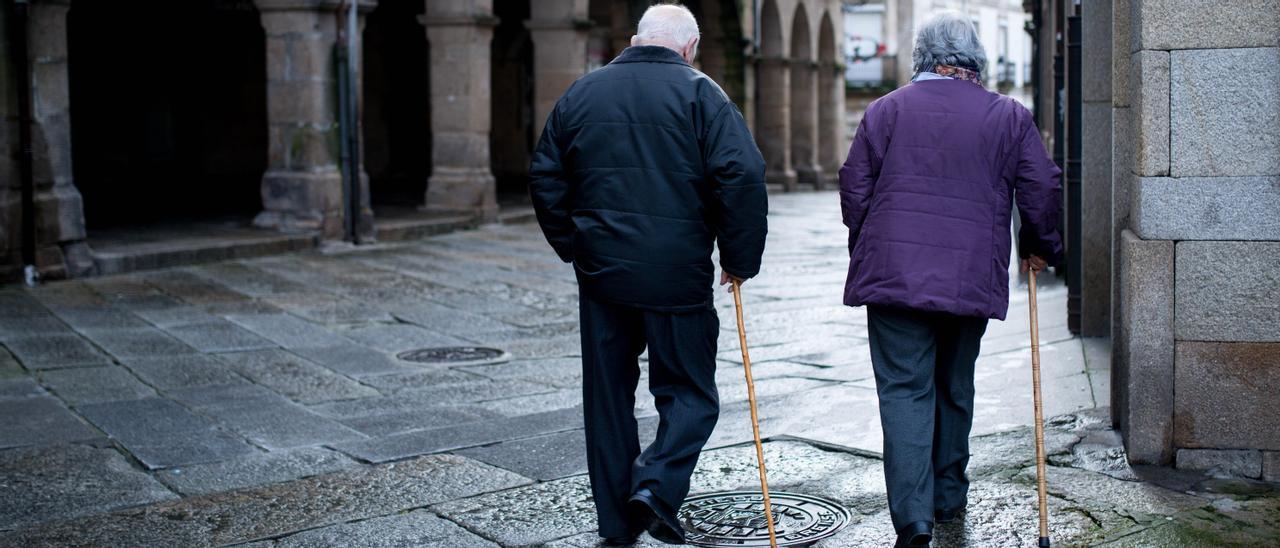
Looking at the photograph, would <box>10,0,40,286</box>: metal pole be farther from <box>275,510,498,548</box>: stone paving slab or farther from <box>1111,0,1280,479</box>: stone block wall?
<box>1111,0,1280,479</box>: stone block wall

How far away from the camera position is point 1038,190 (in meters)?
4.34

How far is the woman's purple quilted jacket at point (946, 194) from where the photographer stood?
4.30m

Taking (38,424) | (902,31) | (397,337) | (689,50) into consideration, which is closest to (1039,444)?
(689,50)

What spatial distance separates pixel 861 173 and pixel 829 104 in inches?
1234

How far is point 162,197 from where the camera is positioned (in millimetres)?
18781

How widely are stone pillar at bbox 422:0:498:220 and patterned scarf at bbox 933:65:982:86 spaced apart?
1273 centimetres

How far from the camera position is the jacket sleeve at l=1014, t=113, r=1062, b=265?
4.33m

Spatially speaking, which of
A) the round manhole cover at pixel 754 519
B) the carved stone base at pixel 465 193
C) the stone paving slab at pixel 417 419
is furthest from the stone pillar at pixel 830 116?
the round manhole cover at pixel 754 519

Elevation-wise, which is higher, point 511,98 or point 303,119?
point 511,98

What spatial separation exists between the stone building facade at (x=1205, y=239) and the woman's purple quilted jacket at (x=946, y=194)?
3.10 ft

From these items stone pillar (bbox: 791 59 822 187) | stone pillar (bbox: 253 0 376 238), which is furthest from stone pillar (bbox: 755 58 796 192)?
stone pillar (bbox: 253 0 376 238)

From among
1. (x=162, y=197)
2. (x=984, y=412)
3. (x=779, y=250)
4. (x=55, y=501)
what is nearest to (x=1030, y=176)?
(x=984, y=412)

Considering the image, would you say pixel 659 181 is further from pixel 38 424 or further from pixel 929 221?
pixel 38 424

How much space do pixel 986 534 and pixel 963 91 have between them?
130 cm
